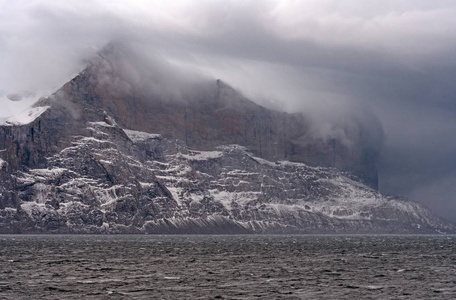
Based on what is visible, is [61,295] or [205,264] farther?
[205,264]

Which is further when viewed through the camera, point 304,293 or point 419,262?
point 419,262

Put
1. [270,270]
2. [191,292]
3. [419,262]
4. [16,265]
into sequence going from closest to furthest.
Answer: [191,292], [270,270], [16,265], [419,262]

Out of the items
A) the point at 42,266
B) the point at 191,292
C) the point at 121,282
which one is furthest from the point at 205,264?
the point at 191,292

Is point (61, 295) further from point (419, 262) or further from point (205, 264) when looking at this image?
point (419, 262)

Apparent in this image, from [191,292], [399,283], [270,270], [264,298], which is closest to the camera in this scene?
[264,298]

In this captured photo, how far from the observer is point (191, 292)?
343 feet

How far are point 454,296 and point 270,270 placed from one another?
4663 centimetres

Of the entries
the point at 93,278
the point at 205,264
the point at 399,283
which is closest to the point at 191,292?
the point at 93,278

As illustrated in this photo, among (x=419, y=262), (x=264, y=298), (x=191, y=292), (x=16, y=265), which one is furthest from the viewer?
(x=419, y=262)

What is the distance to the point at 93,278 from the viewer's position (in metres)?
123

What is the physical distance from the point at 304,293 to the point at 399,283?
67.8 ft

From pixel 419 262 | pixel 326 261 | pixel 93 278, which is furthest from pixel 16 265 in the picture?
pixel 419 262

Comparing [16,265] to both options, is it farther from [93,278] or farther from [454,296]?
[454,296]

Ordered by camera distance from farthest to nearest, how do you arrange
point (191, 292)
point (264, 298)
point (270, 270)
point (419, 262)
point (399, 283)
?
point (419, 262) < point (270, 270) < point (399, 283) < point (191, 292) < point (264, 298)
